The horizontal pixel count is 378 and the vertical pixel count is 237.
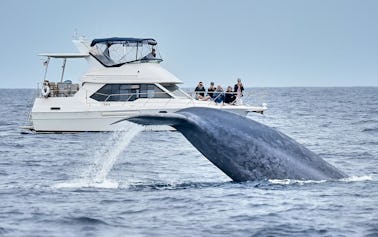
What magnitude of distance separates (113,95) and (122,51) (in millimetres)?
2305

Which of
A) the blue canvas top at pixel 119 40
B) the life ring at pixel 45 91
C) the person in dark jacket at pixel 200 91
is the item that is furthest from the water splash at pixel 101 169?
the blue canvas top at pixel 119 40

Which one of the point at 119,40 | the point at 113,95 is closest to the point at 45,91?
the point at 113,95

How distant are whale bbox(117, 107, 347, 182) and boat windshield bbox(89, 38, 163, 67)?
74.4 feet

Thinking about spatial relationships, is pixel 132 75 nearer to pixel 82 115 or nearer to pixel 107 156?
pixel 82 115

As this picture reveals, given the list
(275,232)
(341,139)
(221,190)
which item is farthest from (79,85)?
(275,232)

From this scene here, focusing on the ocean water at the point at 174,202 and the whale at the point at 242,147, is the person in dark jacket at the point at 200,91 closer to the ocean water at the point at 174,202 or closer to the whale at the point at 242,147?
the ocean water at the point at 174,202

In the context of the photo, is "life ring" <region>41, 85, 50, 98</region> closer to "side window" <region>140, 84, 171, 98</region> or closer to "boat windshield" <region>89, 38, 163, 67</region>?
"boat windshield" <region>89, 38, 163, 67</region>

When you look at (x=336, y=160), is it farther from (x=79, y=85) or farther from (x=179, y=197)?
(x=79, y=85)

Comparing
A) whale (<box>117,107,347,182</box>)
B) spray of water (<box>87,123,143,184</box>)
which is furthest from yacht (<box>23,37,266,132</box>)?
whale (<box>117,107,347,182</box>)

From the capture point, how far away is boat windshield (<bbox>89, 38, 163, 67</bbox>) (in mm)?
35031

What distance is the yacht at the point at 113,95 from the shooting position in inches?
1310

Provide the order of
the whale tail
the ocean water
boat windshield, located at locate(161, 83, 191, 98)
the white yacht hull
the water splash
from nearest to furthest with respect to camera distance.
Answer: the whale tail → the ocean water → the water splash → the white yacht hull → boat windshield, located at locate(161, 83, 191, 98)

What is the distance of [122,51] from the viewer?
35469 millimetres

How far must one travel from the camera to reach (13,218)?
483 inches
